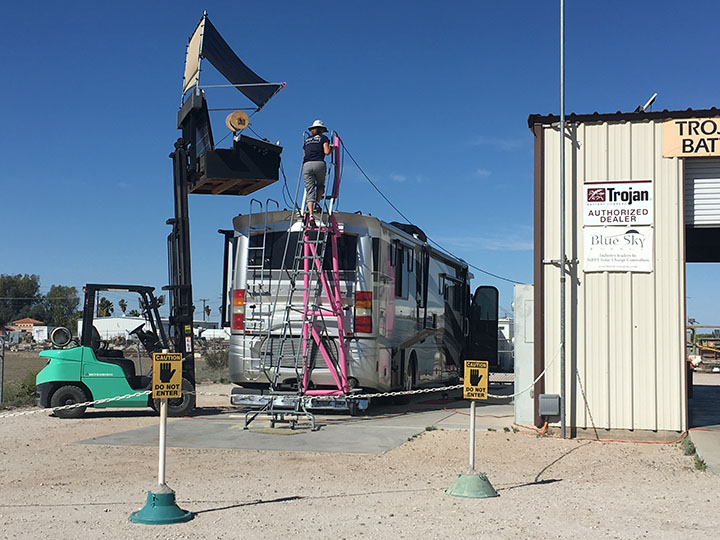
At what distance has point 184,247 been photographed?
1548 centimetres

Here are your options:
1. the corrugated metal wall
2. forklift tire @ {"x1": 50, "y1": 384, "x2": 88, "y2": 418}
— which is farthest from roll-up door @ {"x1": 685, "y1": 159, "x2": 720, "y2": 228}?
forklift tire @ {"x1": 50, "y1": 384, "x2": 88, "y2": 418}

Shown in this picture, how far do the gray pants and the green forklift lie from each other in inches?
137

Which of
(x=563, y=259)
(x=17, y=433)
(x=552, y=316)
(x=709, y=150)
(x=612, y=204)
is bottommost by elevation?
(x=17, y=433)

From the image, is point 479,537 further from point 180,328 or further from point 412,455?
point 180,328

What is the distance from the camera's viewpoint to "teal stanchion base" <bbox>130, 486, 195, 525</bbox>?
680 centimetres

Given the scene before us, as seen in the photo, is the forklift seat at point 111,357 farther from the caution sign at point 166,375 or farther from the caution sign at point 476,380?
the caution sign at point 476,380

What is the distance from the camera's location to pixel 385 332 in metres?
15.2

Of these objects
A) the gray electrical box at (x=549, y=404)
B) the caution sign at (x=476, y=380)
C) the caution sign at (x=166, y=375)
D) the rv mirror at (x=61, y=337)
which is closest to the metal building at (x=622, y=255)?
the gray electrical box at (x=549, y=404)

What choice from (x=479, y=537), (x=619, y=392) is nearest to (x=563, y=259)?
(x=619, y=392)

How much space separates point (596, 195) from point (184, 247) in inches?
293

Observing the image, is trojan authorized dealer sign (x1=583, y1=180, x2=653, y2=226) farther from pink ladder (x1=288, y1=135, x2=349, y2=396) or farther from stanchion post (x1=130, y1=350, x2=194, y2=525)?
stanchion post (x1=130, y1=350, x2=194, y2=525)

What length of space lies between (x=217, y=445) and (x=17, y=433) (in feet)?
12.2

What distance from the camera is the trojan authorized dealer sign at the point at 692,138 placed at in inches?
483

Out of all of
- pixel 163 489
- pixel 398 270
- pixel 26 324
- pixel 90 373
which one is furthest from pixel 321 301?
pixel 26 324
